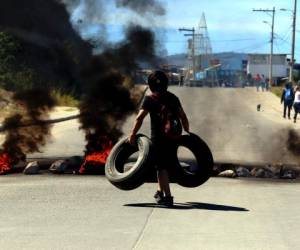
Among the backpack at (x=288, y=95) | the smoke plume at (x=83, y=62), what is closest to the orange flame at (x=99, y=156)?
the smoke plume at (x=83, y=62)

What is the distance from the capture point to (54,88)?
15.6 meters

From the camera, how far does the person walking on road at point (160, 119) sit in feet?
30.8

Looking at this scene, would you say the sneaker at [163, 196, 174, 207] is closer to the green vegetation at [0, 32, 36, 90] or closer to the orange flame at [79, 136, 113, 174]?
the orange flame at [79, 136, 113, 174]

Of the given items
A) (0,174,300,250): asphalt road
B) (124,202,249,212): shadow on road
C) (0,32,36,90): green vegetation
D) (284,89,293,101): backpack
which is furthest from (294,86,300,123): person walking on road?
(124,202,249,212): shadow on road

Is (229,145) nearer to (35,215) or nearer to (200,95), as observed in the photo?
(35,215)

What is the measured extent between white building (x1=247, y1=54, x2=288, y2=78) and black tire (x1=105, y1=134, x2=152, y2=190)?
76925 mm

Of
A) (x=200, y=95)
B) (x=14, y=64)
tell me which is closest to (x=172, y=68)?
(x=14, y=64)

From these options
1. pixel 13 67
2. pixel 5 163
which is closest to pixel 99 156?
pixel 5 163

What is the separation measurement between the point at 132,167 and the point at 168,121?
3.14ft

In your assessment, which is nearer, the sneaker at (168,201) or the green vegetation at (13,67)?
the sneaker at (168,201)

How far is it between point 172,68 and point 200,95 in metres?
28.4

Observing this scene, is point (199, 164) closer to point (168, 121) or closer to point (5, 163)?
point (168, 121)

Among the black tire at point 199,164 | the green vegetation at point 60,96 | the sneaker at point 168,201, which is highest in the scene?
the green vegetation at point 60,96

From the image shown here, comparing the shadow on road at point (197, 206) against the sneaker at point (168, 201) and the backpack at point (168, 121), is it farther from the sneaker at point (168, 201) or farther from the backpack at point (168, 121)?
the backpack at point (168, 121)
